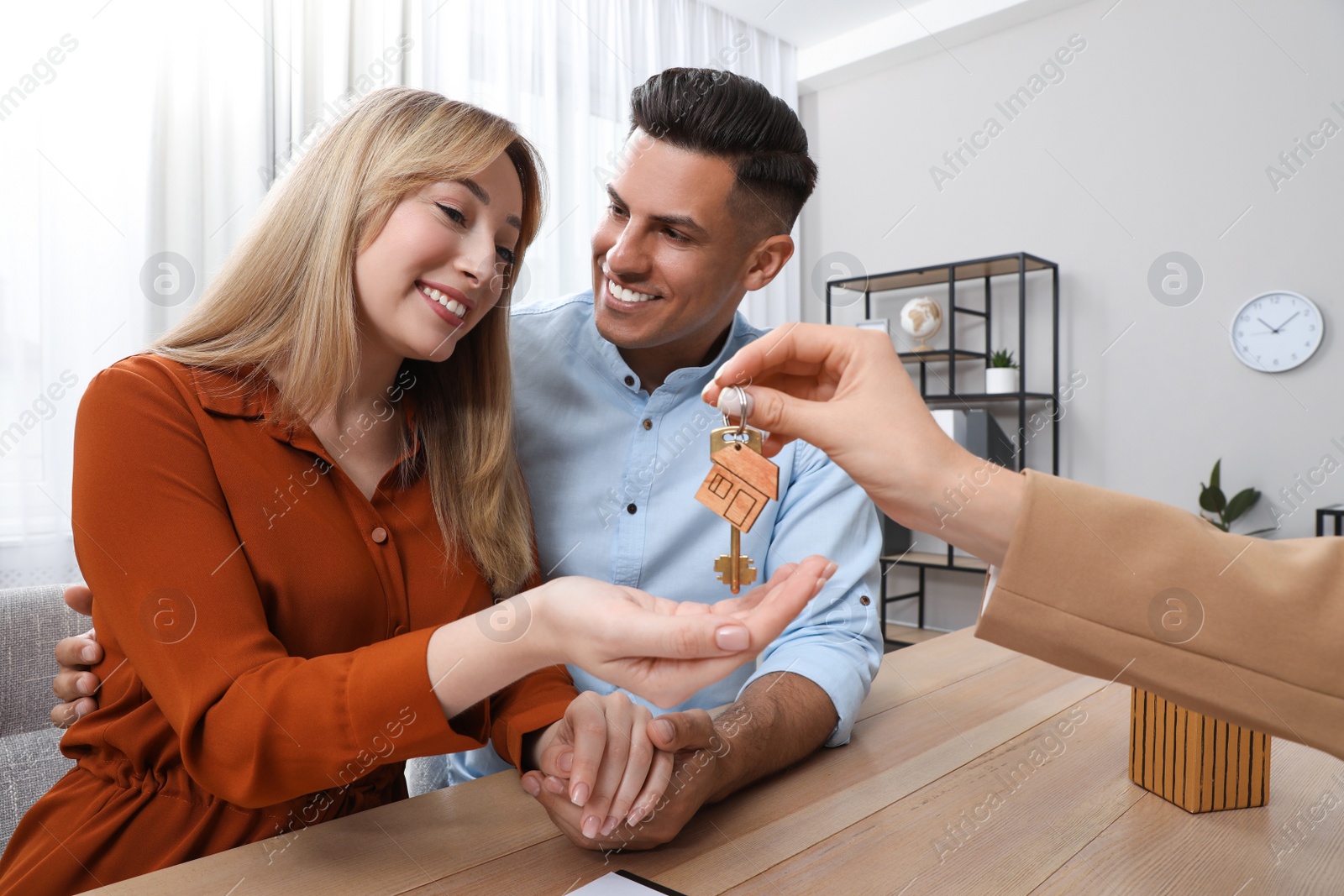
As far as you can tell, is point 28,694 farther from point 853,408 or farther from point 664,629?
point 853,408

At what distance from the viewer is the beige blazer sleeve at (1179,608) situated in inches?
29.5

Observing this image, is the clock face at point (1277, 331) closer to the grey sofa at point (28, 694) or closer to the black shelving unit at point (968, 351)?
the black shelving unit at point (968, 351)

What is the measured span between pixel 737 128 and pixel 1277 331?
3.07 meters

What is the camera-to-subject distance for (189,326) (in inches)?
48.8

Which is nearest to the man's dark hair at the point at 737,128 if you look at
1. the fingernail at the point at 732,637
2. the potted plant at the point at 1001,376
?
the fingernail at the point at 732,637

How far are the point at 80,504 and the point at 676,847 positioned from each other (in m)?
0.74

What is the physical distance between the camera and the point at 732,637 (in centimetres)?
73

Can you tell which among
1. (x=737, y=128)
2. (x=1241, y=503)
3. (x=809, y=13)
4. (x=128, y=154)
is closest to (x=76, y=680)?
(x=737, y=128)

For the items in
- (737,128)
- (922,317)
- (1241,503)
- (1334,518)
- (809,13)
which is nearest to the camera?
(737,128)

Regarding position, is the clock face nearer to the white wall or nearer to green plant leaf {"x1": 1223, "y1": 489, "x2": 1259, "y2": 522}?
the white wall

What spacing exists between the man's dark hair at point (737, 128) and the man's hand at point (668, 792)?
3.83 ft

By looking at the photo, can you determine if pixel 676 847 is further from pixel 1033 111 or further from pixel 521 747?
pixel 1033 111

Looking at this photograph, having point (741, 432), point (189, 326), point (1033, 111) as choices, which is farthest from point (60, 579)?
point (1033, 111)

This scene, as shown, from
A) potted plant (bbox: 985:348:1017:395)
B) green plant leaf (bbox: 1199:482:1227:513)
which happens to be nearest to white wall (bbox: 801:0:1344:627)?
green plant leaf (bbox: 1199:482:1227:513)
